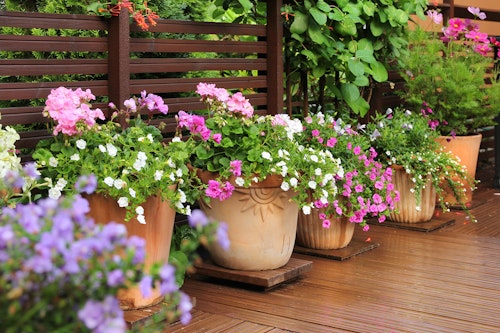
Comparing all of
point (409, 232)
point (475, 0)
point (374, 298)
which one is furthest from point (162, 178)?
point (475, 0)

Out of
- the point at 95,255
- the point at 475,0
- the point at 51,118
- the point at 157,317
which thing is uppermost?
the point at 475,0

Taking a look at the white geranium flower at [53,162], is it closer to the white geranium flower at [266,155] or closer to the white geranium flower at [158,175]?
the white geranium flower at [158,175]

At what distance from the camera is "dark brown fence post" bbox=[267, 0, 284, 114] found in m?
4.06

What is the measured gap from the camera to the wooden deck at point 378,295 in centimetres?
283

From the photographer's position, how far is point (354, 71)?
4246mm

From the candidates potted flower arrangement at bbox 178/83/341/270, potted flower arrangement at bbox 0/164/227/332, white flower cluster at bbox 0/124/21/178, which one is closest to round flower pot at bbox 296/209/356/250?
potted flower arrangement at bbox 178/83/341/270

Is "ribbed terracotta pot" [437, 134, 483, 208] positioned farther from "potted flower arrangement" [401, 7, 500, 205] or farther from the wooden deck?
the wooden deck

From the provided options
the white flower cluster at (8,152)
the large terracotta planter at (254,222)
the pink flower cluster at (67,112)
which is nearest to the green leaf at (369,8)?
the large terracotta planter at (254,222)

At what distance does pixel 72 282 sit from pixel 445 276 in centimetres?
269

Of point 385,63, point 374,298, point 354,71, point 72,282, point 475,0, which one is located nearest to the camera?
point 72,282

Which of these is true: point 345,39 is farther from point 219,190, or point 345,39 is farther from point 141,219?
point 141,219

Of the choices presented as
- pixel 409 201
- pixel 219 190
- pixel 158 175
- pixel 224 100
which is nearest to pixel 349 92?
pixel 409 201

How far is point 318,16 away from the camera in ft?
13.2

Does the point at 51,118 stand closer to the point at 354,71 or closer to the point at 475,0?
the point at 354,71
